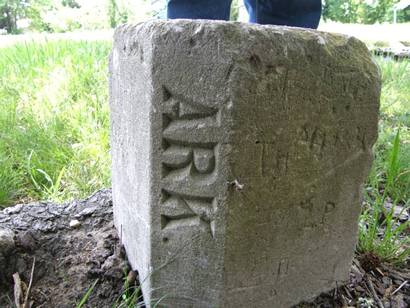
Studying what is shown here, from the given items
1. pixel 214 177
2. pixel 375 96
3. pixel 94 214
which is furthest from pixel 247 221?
pixel 94 214

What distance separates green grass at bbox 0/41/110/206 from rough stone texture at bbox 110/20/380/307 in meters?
0.91

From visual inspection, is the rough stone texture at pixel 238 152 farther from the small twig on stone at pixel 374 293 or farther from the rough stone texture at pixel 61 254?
the small twig on stone at pixel 374 293

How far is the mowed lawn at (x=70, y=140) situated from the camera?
5.71 ft

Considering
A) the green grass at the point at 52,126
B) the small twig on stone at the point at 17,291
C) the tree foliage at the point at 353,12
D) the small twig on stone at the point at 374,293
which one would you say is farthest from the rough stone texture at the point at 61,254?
the tree foliage at the point at 353,12

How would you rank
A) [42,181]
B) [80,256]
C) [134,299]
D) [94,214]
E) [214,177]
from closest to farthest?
1. [214,177]
2. [134,299]
3. [80,256]
4. [94,214]
5. [42,181]

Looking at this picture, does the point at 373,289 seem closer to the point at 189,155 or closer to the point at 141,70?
the point at 189,155

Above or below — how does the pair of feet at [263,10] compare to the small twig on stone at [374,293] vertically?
above

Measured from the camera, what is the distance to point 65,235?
1.36 m

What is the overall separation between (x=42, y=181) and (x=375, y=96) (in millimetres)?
1555

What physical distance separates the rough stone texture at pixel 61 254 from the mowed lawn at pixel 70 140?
1.39 feet

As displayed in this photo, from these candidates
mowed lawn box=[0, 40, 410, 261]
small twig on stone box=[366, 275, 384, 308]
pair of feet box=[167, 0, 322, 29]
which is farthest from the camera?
mowed lawn box=[0, 40, 410, 261]

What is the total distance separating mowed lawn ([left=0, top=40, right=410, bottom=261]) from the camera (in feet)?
5.71

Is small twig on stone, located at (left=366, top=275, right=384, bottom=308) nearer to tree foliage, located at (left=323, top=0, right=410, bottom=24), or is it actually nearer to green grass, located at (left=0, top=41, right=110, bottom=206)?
green grass, located at (left=0, top=41, right=110, bottom=206)

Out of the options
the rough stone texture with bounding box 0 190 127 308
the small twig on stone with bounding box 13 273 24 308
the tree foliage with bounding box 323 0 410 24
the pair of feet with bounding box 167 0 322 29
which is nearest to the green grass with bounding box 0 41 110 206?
the rough stone texture with bounding box 0 190 127 308
